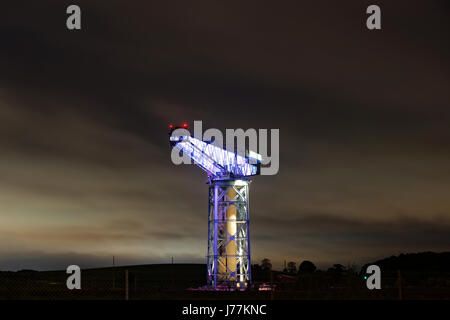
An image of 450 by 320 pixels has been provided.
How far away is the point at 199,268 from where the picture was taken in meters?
147

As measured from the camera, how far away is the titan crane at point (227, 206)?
60656 mm

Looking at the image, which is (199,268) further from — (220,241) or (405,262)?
(220,241)

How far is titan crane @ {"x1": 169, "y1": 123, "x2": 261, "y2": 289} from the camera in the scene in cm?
6066

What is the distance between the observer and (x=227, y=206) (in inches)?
2383

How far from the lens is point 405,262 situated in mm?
145000

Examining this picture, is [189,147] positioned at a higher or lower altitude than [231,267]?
higher

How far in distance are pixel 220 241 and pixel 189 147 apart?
10480mm

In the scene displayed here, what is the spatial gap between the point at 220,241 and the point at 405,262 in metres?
95.8
